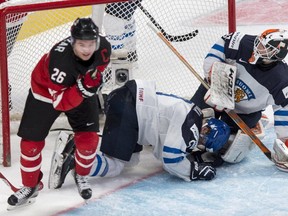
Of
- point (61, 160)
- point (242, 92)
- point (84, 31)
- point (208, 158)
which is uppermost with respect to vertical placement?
point (84, 31)

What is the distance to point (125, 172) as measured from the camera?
119 inches

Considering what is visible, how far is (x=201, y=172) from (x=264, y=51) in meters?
0.57

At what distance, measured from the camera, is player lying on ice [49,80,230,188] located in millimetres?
2855

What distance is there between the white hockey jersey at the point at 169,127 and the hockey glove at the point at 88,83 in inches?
21.5

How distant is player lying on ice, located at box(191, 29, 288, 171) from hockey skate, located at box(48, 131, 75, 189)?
693 millimetres

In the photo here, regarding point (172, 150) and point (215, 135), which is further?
point (215, 135)

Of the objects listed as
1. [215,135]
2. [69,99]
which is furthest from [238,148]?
[69,99]

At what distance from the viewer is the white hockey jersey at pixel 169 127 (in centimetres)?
285

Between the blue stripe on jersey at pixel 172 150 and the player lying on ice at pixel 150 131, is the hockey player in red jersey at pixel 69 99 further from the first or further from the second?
the blue stripe on jersey at pixel 172 150

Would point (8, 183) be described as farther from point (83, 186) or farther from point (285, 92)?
point (285, 92)

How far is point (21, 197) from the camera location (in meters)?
2.58

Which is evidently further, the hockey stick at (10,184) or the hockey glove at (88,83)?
the hockey stick at (10,184)

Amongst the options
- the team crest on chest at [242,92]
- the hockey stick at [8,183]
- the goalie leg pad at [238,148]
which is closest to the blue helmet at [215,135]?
the goalie leg pad at [238,148]

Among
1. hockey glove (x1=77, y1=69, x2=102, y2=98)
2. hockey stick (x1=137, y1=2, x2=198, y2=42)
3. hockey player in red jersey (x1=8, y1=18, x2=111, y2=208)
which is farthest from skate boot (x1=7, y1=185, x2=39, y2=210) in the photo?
hockey stick (x1=137, y1=2, x2=198, y2=42)
